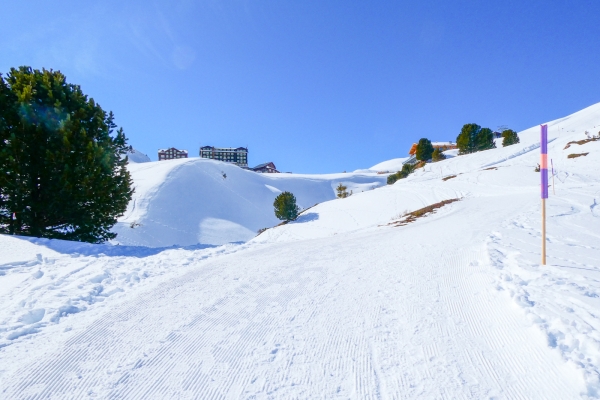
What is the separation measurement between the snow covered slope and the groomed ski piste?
18.6 metres

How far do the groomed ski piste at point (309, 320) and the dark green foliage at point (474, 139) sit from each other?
57.2 m

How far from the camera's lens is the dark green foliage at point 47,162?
1067 centimetres

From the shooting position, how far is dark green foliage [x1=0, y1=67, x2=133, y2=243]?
1067 cm

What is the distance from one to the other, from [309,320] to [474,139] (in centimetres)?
6592

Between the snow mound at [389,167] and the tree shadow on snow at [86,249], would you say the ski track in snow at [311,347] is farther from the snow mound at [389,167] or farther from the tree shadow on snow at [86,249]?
the snow mound at [389,167]

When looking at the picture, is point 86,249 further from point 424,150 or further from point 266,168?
point 266,168

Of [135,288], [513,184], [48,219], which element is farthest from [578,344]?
[513,184]

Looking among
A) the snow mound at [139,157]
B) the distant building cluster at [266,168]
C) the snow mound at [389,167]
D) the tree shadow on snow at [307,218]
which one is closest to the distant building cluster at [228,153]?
the distant building cluster at [266,168]

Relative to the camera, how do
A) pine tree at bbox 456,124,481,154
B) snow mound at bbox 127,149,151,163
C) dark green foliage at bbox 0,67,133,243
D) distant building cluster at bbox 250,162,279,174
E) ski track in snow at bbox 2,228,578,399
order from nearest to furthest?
1. ski track in snow at bbox 2,228,578,399
2. dark green foliage at bbox 0,67,133,243
3. pine tree at bbox 456,124,481,154
4. distant building cluster at bbox 250,162,279,174
5. snow mound at bbox 127,149,151,163

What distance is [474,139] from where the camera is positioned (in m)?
58.8

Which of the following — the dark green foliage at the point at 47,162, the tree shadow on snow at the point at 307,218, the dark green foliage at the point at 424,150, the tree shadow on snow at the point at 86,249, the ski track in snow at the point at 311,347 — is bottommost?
the tree shadow on snow at the point at 307,218

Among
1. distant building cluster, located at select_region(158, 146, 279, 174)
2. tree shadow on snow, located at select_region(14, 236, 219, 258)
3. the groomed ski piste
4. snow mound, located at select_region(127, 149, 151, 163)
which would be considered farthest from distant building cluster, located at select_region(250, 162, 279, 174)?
the groomed ski piste

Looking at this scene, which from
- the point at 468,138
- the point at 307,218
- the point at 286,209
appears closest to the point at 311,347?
the point at 307,218

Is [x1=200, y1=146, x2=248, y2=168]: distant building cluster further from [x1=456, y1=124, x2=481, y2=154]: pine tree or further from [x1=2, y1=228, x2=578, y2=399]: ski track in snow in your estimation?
[x1=2, y1=228, x2=578, y2=399]: ski track in snow
